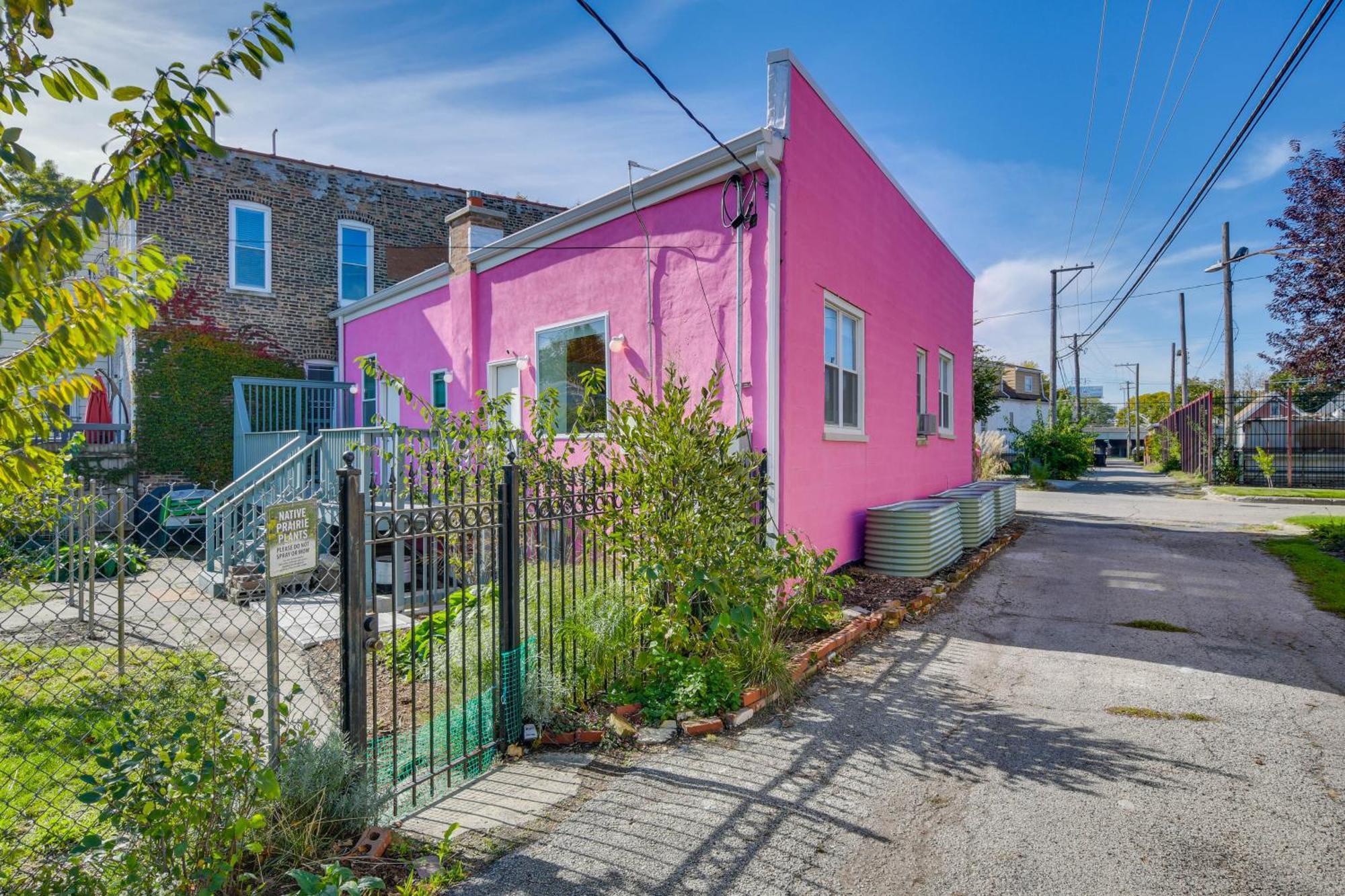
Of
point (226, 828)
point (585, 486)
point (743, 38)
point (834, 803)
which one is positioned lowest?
point (834, 803)

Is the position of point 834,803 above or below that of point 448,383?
below

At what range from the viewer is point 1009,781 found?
3.74 m

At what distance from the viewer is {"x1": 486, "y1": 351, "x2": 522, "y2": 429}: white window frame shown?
10133 millimetres

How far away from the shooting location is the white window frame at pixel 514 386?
1013cm

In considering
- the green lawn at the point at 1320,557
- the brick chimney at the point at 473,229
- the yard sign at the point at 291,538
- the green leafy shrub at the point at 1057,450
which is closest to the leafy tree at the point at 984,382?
the green leafy shrub at the point at 1057,450

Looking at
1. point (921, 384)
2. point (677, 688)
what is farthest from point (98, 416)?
point (921, 384)

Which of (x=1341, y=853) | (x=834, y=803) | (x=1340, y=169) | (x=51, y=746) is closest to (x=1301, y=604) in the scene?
(x=1341, y=853)

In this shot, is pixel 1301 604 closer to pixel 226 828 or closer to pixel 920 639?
pixel 920 639

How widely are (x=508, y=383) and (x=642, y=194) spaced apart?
151 inches

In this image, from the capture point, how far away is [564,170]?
291 inches

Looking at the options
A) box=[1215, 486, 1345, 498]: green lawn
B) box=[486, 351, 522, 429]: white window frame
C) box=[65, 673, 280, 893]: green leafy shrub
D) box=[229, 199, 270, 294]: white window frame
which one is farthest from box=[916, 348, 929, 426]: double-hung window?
box=[229, 199, 270, 294]: white window frame

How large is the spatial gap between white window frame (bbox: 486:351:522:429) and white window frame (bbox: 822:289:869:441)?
420 cm

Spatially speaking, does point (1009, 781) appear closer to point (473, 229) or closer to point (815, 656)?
point (815, 656)

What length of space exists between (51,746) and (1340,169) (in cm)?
2427
